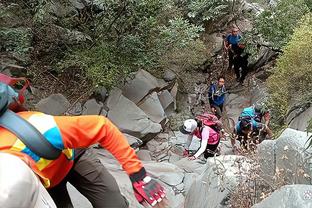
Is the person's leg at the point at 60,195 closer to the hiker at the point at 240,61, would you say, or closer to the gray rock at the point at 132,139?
the gray rock at the point at 132,139

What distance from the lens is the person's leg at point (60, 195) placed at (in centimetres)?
340

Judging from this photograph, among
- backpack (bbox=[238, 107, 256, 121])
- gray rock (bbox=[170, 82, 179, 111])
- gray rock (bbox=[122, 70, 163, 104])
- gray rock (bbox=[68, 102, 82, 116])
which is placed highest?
backpack (bbox=[238, 107, 256, 121])

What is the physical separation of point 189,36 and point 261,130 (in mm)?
3001

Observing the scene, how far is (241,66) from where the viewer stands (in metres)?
13.4

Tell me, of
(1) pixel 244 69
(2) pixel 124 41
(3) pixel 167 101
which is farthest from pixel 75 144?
(1) pixel 244 69

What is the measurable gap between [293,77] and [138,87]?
3.40 m

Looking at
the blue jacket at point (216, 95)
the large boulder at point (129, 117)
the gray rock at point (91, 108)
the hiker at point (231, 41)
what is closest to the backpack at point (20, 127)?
the gray rock at point (91, 108)

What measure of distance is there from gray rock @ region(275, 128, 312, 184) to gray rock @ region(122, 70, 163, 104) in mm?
6143

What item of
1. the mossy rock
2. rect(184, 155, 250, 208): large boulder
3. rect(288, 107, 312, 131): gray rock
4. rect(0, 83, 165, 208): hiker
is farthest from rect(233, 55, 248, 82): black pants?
rect(0, 83, 165, 208): hiker

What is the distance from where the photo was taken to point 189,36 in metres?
9.77

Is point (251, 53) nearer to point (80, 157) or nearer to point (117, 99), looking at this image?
point (117, 99)

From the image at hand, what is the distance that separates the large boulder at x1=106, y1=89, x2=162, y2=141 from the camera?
31.4 ft

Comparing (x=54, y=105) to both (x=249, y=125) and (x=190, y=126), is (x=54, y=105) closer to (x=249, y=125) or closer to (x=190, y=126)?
(x=190, y=126)

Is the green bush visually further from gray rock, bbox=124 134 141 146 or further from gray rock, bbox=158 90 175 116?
gray rock, bbox=158 90 175 116
